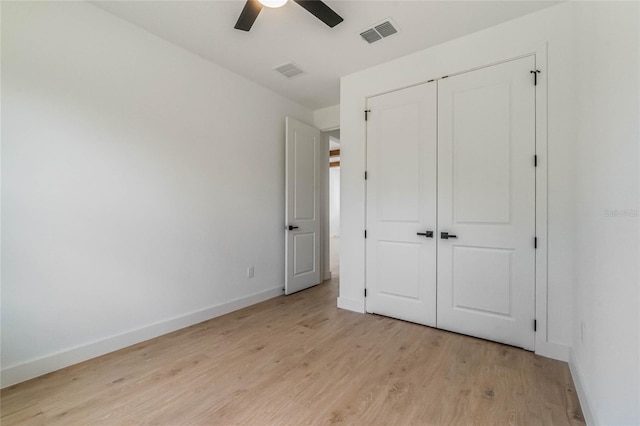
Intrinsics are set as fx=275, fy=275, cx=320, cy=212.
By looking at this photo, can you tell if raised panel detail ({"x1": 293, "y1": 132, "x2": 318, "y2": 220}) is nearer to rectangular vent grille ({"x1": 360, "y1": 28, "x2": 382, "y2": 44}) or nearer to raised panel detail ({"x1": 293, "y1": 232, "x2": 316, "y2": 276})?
raised panel detail ({"x1": 293, "y1": 232, "x2": 316, "y2": 276})

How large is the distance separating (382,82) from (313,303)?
8.90ft

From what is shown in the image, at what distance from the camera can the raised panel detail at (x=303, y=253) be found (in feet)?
12.8

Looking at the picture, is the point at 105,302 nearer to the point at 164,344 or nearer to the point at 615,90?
the point at 164,344

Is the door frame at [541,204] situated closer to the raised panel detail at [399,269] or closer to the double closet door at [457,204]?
the double closet door at [457,204]

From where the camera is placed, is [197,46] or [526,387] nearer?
[526,387]

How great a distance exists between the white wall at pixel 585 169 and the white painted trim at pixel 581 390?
0.01m

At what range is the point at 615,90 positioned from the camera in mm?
1212

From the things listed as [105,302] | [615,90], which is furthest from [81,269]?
[615,90]

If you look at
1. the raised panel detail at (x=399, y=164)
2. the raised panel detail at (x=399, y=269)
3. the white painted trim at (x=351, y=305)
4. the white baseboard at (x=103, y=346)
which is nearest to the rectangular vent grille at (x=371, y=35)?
the raised panel detail at (x=399, y=164)

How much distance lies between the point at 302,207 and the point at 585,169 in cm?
300

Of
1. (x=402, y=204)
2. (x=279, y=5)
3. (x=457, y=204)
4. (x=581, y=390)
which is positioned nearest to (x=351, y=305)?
(x=402, y=204)

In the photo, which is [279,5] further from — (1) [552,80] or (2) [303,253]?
(2) [303,253]

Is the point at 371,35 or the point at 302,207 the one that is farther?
the point at 302,207

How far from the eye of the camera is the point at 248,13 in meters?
1.92
